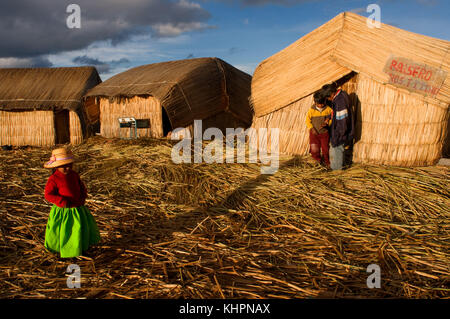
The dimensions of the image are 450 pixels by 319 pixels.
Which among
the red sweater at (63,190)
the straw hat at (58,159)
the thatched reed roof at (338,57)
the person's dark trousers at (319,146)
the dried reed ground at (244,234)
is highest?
the thatched reed roof at (338,57)

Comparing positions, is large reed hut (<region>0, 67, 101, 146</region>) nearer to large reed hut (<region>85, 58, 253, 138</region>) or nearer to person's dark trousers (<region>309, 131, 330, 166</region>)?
large reed hut (<region>85, 58, 253, 138</region>)

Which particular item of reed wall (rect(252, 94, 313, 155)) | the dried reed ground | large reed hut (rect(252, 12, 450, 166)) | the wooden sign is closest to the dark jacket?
large reed hut (rect(252, 12, 450, 166))

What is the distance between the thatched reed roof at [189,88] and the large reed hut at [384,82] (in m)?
4.03

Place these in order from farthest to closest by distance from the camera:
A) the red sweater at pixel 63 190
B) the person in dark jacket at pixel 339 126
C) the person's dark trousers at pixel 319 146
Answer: the person's dark trousers at pixel 319 146 → the person in dark jacket at pixel 339 126 → the red sweater at pixel 63 190

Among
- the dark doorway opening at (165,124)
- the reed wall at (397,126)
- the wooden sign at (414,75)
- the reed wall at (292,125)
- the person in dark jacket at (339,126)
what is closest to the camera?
the wooden sign at (414,75)

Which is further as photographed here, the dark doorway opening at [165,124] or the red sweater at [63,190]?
the dark doorway opening at [165,124]

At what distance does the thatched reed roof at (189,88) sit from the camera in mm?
9648

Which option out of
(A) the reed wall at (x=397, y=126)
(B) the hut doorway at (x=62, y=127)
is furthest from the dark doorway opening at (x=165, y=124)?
(A) the reed wall at (x=397, y=126)

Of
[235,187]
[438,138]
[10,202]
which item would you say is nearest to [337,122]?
[438,138]

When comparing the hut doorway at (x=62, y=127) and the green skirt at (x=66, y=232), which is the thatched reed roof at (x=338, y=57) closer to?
the green skirt at (x=66, y=232)

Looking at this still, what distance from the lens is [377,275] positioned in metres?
2.79

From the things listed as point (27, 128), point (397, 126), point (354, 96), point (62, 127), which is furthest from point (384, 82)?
point (27, 128)

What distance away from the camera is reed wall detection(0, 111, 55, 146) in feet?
42.5

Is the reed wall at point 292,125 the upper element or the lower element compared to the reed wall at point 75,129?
lower
